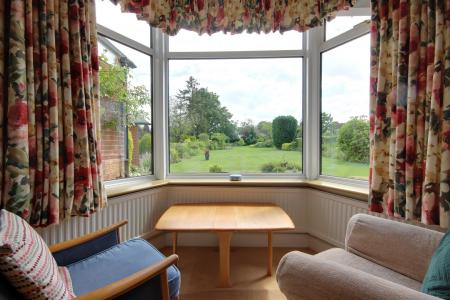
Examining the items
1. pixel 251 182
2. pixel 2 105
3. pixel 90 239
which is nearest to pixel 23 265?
pixel 90 239

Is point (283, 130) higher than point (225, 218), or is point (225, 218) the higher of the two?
point (283, 130)

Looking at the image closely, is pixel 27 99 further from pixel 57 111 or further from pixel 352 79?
pixel 352 79

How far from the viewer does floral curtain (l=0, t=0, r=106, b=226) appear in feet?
4.28

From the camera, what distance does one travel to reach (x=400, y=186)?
1.61m

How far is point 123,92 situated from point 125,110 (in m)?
0.17

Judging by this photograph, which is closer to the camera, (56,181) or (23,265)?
(23,265)

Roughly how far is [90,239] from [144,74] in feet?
5.81

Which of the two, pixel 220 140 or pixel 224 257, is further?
pixel 220 140

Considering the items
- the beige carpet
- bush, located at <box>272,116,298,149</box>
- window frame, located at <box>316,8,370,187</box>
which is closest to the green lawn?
bush, located at <box>272,116,298,149</box>

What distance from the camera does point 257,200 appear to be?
2.54m

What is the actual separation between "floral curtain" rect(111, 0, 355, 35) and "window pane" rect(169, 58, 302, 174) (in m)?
0.51

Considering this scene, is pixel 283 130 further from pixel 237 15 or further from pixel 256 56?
pixel 237 15

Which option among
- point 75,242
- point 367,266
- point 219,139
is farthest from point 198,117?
point 367,266

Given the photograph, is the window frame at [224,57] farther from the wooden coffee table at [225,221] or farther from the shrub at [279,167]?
the wooden coffee table at [225,221]
